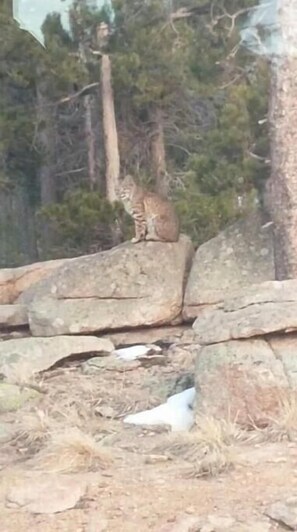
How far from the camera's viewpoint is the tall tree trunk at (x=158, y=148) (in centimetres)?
1450

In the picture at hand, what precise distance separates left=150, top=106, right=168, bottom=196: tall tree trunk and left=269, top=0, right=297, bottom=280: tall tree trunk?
601 cm

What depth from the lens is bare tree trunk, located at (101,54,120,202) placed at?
13.9m

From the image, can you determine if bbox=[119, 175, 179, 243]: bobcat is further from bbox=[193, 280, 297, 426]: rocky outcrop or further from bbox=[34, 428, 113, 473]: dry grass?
bbox=[34, 428, 113, 473]: dry grass

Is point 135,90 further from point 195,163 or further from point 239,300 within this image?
point 239,300

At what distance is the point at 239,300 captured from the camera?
20.2ft

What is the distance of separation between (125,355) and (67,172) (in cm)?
793

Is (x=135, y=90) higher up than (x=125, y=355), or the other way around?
(x=135, y=90)

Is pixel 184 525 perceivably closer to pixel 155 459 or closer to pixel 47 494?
pixel 47 494

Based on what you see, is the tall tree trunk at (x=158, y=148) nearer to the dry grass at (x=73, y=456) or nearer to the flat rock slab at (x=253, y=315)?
the flat rock slab at (x=253, y=315)

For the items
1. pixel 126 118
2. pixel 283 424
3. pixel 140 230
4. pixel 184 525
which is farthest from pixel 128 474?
pixel 126 118

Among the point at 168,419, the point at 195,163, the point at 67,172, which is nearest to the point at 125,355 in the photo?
the point at 168,419

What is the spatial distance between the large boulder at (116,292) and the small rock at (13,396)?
2.27m

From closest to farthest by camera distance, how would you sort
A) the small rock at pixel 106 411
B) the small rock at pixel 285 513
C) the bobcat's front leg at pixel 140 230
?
the small rock at pixel 285 513 < the small rock at pixel 106 411 < the bobcat's front leg at pixel 140 230

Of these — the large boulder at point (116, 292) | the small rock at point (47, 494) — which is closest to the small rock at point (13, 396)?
the small rock at point (47, 494)
